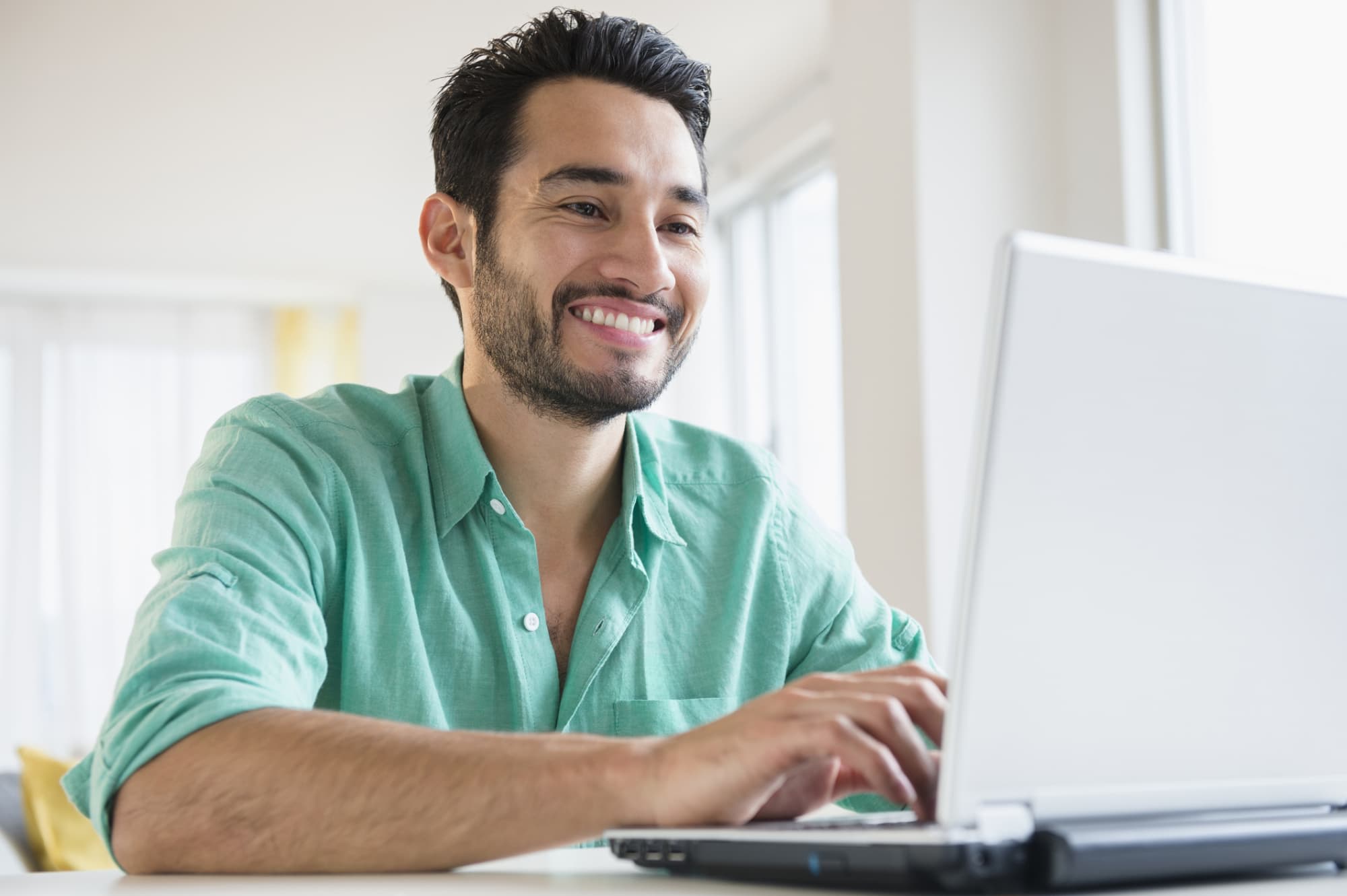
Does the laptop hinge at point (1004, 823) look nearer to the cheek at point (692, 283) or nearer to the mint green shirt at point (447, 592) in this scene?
the mint green shirt at point (447, 592)

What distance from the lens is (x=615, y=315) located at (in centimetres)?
149

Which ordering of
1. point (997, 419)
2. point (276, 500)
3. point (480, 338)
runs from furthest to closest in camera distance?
1. point (480, 338)
2. point (276, 500)
3. point (997, 419)

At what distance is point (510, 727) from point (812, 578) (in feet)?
1.31

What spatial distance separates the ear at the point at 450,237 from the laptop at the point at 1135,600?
1101 millimetres

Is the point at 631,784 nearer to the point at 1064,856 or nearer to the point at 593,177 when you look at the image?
the point at 1064,856

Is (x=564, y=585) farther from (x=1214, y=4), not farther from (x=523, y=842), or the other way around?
(x=1214, y=4)

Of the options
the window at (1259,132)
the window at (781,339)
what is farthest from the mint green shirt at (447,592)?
the window at (781,339)

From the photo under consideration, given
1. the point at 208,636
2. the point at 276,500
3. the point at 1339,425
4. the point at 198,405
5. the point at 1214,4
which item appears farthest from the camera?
the point at 198,405

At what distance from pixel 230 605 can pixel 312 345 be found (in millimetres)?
5989

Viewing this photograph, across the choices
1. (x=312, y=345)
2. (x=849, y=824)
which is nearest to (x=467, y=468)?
(x=849, y=824)

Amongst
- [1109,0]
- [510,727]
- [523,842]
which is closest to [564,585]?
[510,727]

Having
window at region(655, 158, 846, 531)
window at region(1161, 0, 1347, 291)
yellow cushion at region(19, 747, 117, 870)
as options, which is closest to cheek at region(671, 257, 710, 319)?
window at region(1161, 0, 1347, 291)

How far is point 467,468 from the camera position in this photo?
134 cm

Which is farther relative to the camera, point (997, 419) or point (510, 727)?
point (510, 727)
